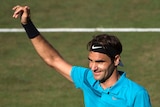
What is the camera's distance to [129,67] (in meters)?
12.7

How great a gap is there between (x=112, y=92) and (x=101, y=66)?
1.10 feet

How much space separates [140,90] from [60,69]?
3.87 ft

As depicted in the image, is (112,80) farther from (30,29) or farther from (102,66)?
(30,29)

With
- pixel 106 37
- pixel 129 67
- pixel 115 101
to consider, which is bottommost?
pixel 129 67

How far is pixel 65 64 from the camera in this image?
7.29m

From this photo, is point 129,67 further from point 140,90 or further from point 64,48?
point 140,90

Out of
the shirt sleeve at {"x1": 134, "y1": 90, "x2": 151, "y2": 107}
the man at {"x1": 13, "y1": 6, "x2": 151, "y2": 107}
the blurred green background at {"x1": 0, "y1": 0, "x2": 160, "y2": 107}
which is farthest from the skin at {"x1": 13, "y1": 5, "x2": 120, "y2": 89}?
the blurred green background at {"x1": 0, "y1": 0, "x2": 160, "y2": 107}

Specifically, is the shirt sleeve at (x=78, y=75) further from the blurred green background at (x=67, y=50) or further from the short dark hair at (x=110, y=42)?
the blurred green background at (x=67, y=50)

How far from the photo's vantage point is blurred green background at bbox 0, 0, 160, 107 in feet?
39.0

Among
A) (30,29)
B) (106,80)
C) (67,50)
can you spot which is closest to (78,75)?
(106,80)

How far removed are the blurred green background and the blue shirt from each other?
14.2ft

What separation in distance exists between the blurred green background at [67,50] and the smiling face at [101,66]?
4.76m

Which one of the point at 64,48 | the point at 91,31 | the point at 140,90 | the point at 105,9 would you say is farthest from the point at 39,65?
the point at 140,90

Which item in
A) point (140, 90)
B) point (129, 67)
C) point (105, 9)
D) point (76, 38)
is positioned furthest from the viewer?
point (105, 9)
